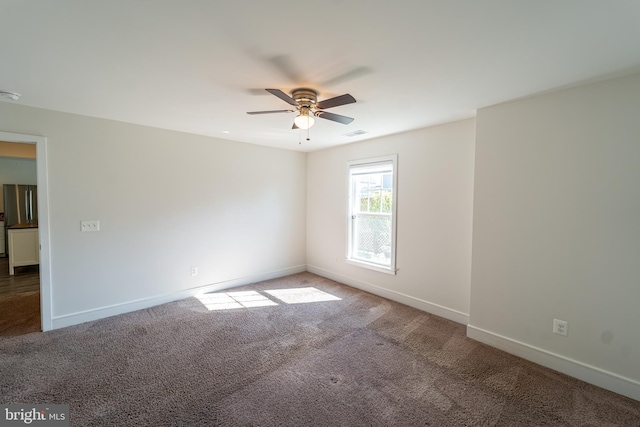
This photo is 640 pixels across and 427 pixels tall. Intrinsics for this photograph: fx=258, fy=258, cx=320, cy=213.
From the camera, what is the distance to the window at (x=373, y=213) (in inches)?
157

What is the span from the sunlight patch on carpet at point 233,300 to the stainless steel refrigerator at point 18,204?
202 inches

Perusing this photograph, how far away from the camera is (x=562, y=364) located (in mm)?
2312

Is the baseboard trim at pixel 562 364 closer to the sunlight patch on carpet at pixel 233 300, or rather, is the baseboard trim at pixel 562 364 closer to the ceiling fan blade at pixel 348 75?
the sunlight patch on carpet at pixel 233 300

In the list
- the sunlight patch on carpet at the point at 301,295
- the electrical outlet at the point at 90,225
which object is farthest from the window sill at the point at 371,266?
the electrical outlet at the point at 90,225

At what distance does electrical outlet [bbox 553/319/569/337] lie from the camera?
2309 millimetres

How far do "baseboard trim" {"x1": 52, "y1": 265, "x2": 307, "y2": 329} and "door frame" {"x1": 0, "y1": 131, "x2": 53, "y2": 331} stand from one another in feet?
0.40

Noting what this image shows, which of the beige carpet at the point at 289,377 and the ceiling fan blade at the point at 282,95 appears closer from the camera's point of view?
the beige carpet at the point at 289,377

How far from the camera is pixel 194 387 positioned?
2092 mm

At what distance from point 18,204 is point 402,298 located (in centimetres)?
852

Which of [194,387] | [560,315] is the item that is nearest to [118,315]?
[194,387]

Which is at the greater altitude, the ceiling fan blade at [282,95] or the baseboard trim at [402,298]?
the ceiling fan blade at [282,95]

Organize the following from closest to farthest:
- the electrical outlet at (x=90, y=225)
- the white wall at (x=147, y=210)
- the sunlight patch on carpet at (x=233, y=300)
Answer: the white wall at (x=147, y=210), the electrical outlet at (x=90, y=225), the sunlight patch on carpet at (x=233, y=300)

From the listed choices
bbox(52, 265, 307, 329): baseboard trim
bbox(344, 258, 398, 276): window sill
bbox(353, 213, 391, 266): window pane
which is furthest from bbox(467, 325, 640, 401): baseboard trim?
bbox(52, 265, 307, 329): baseboard trim

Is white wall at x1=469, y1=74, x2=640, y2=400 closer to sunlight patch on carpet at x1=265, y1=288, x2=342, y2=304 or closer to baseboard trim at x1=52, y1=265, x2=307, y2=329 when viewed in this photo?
sunlight patch on carpet at x1=265, y1=288, x2=342, y2=304
